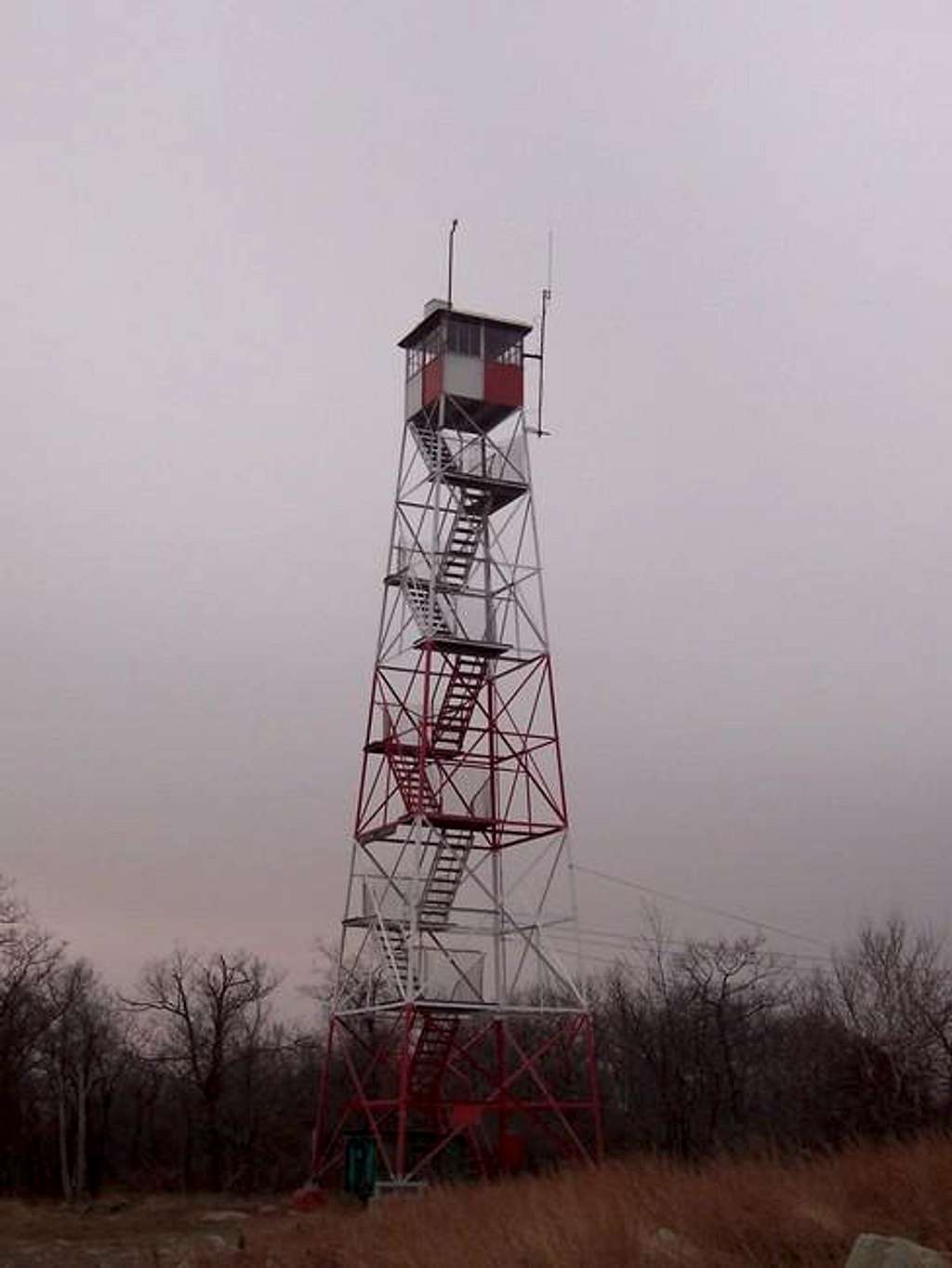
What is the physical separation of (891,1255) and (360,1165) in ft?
78.3

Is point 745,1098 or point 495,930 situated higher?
point 495,930

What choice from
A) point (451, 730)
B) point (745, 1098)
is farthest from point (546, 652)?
point (745, 1098)

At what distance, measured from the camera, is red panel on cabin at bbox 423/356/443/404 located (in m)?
39.7

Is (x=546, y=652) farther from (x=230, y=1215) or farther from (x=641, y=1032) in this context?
(x=641, y=1032)

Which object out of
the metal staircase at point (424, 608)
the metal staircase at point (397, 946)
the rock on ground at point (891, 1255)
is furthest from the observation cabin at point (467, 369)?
the rock on ground at point (891, 1255)

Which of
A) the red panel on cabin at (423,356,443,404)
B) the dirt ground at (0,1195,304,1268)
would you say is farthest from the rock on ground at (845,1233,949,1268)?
the red panel on cabin at (423,356,443,404)

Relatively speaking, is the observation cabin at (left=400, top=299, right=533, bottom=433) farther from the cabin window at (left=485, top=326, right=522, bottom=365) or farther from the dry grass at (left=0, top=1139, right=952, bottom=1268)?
the dry grass at (left=0, top=1139, right=952, bottom=1268)

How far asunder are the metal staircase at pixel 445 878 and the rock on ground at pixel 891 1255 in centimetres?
2220

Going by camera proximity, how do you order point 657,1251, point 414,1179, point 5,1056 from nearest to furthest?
1. point 657,1251
2. point 414,1179
3. point 5,1056

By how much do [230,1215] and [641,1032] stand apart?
26860mm

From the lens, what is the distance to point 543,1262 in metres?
16.7

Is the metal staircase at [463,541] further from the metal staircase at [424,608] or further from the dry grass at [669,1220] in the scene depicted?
the dry grass at [669,1220]

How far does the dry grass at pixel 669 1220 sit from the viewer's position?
16.4 m

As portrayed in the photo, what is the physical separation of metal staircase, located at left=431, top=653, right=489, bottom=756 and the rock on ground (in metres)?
23.3
